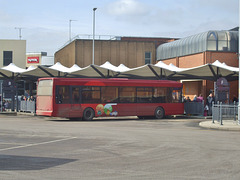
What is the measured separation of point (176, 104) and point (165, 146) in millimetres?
17339

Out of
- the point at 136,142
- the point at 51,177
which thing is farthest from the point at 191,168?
the point at 136,142

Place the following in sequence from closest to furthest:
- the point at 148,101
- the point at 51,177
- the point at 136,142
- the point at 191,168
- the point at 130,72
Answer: the point at 51,177 < the point at 191,168 < the point at 136,142 < the point at 148,101 < the point at 130,72

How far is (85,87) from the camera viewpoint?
1067 inches

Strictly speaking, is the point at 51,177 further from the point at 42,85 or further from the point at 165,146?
the point at 42,85

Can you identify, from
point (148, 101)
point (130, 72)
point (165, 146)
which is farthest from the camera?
point (130, 72)

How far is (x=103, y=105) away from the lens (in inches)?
1092

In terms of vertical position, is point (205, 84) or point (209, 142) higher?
point (205, 84)

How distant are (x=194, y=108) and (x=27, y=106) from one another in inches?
520

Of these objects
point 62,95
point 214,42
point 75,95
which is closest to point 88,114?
point 75,95

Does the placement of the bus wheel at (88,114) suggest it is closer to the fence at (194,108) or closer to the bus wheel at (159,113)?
the bus wheel at (159,113)

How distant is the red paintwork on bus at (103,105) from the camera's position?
85.6 ft

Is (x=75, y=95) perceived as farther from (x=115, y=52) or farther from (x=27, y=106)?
(x=115, y=52)

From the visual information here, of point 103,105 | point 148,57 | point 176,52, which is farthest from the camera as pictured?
point 148,57

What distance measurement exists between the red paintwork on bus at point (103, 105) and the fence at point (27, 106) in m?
5.08
